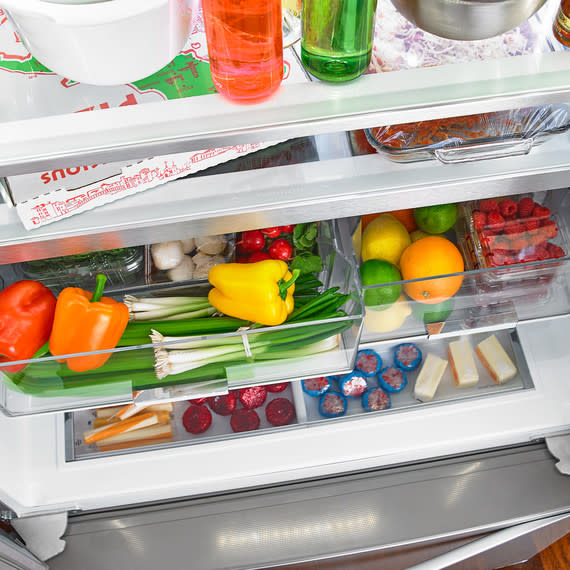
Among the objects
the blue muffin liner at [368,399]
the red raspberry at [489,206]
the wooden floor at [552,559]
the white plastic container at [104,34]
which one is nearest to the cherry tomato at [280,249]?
the red raspberry at [489,206]

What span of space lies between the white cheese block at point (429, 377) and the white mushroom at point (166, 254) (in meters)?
0.61

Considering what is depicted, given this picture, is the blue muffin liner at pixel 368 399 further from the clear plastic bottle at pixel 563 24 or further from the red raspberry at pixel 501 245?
the clear plastic bottle at pixel 563 24

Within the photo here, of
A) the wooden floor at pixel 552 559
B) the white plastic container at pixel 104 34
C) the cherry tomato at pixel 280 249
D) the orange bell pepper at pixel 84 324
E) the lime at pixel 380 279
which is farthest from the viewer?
the wooden floor at pixel 552 559

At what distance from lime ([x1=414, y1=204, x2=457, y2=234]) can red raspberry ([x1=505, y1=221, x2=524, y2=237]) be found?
3.5 inches

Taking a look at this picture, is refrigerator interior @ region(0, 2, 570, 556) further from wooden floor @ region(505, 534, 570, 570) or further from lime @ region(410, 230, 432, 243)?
wooden floor @ region(505, 534, 570, 570)

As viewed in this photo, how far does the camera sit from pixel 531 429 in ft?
Answer: 4.09

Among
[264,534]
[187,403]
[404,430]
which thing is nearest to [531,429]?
[404,430]

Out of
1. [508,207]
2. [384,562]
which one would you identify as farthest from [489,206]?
[384,562]

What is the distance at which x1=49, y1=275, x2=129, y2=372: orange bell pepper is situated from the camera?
34.1 inches

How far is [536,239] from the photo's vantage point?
1024 millimetres

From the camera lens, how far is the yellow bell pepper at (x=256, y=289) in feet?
3.05

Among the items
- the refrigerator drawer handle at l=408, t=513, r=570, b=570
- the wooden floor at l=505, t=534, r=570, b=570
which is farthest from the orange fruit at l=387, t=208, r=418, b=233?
the wooden floor at l=505, t=534, r=570, b=570

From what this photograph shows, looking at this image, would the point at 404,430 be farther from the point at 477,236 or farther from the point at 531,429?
the point at 477,236

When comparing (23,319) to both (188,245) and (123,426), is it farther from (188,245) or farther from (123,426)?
(123,426)
